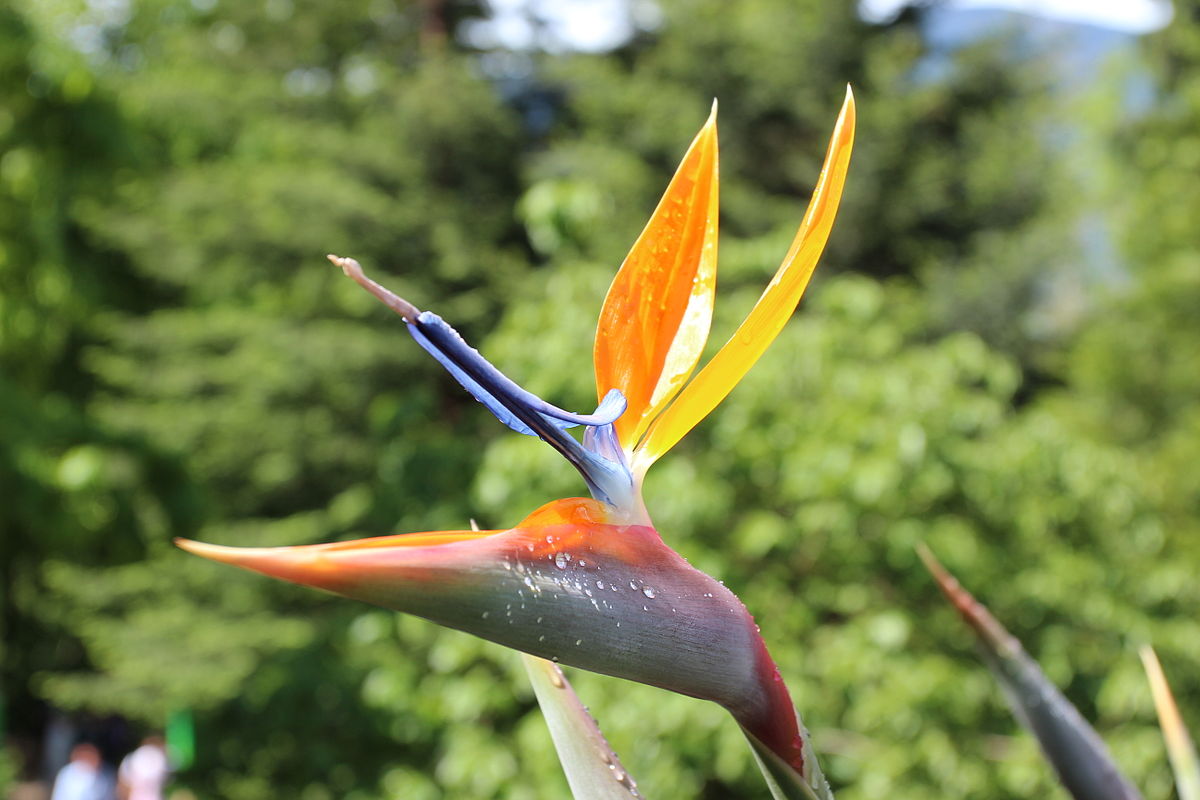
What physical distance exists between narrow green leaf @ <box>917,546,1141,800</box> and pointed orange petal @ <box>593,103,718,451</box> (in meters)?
0.31

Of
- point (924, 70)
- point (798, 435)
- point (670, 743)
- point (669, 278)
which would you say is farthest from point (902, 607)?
point (924, 70)

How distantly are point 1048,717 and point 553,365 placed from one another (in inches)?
84.1

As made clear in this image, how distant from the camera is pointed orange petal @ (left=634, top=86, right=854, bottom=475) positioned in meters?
0.51

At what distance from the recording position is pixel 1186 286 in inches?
373

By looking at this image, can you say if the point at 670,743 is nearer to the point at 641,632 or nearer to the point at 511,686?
the point at 511,686

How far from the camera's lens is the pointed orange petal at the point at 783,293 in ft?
1.67

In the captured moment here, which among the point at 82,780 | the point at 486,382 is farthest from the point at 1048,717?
the point at 82,780

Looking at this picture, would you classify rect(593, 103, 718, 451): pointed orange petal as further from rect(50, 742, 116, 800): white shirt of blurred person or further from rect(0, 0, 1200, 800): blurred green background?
Answer: rect(50, 742, 116, 800): white shirt of blurred person

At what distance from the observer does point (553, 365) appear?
2896mm

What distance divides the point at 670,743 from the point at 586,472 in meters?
2.38

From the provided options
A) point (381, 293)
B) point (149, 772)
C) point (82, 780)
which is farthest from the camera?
point (149, 772)

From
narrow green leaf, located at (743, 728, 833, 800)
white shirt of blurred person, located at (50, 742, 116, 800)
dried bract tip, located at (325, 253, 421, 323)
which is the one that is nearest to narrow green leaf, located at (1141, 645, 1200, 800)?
narrow green leaf, located at (743, 728, 833, 800)

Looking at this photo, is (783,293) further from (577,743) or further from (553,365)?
(553,365)

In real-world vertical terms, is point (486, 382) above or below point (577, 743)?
above
